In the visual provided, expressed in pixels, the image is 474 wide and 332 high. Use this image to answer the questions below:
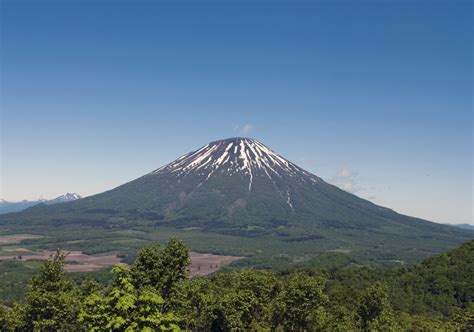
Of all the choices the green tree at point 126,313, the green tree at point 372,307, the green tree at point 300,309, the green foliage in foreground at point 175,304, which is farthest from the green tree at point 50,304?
the green tree at point 372,307

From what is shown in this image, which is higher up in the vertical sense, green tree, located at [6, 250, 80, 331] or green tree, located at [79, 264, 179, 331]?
green tree, located at [79, 264, 179, 331]

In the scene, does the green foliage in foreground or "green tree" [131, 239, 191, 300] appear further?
"green tree" [131, 239, 191, 300]

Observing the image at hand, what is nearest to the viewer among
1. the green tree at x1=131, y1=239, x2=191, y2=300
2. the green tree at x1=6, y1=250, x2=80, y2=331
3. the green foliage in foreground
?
the green foliage in foreground

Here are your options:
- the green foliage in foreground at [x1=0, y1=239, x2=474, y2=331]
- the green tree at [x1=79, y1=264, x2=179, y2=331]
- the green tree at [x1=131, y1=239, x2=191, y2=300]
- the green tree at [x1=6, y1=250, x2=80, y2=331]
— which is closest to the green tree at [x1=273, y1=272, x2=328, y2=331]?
the green foliage in foreground at [x1=0, y1=239, x2=474, y2=331]

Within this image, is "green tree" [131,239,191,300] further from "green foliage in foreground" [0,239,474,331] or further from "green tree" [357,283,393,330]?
"green tree" [357,283,393,330]

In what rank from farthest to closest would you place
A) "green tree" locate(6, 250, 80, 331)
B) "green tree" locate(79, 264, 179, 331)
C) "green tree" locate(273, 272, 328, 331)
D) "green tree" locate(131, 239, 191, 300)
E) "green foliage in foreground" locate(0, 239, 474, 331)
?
"green tree" locate(273, 272, 328, 331), "green tree" locate(131, 239, 191, 300), "green tree" locate(6, 250, 80, 331), "green foliage in foreground" locate(0, 239, 474, 331), "green tree" locate(79, 264, 179, 331)

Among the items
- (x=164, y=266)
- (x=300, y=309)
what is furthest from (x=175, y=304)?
(x=300, y=309)

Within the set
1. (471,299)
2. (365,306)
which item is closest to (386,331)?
(365,306)

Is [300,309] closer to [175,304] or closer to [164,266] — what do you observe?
[175,304]
